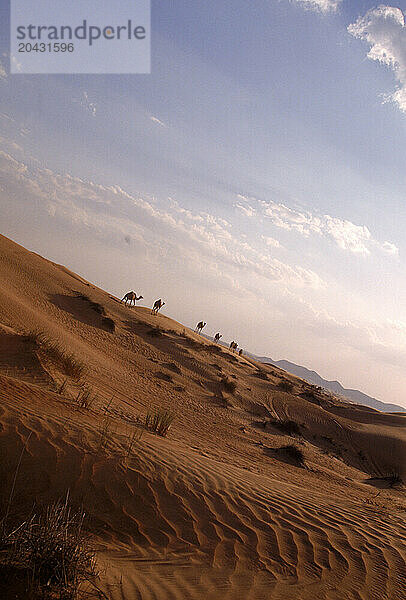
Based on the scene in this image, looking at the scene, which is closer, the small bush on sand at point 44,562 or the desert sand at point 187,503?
the small bush on sand at point 44,562

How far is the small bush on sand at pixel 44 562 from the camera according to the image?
274 centimetres

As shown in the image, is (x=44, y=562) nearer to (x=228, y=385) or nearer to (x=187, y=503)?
(x=187, y=503)

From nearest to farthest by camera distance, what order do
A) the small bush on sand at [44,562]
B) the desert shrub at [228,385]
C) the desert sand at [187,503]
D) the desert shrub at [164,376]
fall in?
1. the small bush on sand at [44,562]
2. the desert sand at [187,503]
3. the desert shrub at [164,376]
4. the desert shrub at [228,385]

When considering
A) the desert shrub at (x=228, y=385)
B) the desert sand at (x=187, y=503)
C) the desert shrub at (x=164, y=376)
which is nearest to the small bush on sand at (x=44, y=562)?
the desert sand at (x=187, y=503)

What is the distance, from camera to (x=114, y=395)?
12.5 meters

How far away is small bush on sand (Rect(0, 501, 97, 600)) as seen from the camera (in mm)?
2736

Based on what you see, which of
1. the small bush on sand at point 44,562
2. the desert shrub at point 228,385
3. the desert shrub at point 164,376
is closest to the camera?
the small bush on sand at point 44,562

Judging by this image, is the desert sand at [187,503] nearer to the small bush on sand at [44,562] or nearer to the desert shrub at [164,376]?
the small bush on sand at [44,562]

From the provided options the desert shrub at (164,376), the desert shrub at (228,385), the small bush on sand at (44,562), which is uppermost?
the small bush on sand at (44,562)

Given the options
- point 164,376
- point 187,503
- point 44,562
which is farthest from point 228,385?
point 44,562

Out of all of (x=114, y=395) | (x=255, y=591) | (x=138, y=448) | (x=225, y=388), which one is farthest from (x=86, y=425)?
(x=225, y=388)

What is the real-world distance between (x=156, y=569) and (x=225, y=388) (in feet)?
52.6

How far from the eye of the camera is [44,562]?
2842 millimetres

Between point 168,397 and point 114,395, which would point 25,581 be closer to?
point 114,395
